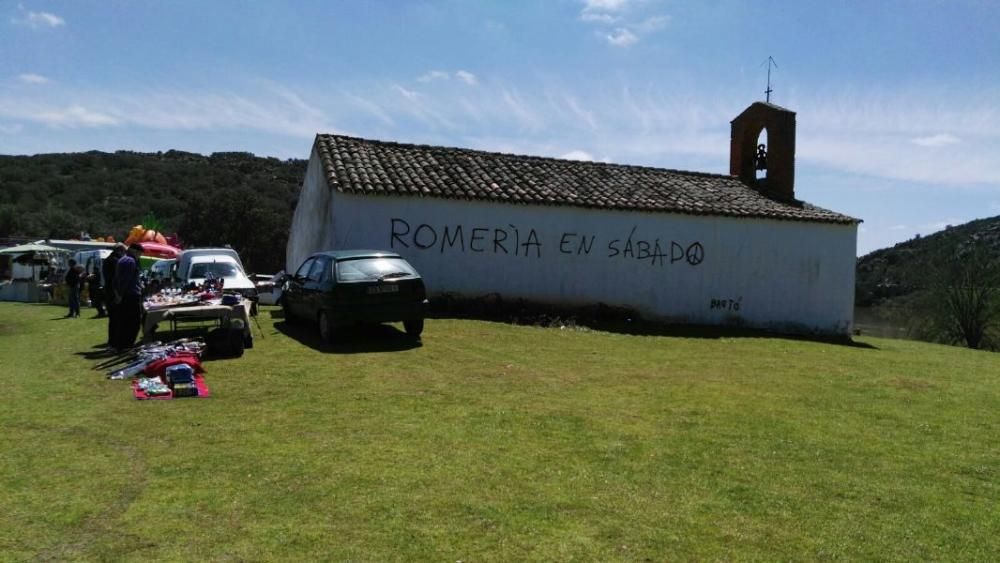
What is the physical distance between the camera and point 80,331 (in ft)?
49.0

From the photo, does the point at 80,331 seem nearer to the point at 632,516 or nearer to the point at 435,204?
the point at 435,204

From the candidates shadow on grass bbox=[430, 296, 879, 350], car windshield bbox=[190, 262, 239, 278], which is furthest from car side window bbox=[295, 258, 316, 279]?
car windshield bbox=[190, 262, 239, 278]

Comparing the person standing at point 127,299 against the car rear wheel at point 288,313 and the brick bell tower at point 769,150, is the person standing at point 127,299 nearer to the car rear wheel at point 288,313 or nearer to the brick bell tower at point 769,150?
the car rear wheel at point 288,313

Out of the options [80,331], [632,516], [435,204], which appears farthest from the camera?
[435,204]

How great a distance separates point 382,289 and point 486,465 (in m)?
6.40

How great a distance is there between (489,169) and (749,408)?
1347 centimetres

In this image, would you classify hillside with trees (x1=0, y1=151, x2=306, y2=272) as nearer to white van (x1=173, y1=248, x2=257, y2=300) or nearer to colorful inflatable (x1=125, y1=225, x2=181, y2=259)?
colorful inflatable (x1=125, y1=225, x2=181, y2=259)

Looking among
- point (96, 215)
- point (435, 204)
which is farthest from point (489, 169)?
point (96, 215)

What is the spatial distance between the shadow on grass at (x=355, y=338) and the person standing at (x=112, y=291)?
2.71 m

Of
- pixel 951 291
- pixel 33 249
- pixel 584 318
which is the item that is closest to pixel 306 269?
pixel 584 318

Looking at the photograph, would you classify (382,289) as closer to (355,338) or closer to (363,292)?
(363,292)

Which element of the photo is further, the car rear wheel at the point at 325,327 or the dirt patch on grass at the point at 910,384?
the car rear wheel at the point at 325,327

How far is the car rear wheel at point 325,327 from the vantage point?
11.8 m

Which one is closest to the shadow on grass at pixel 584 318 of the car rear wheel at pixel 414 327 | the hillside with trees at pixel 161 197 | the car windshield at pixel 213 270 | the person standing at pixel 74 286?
the car rear wheel at pixel 414 327
